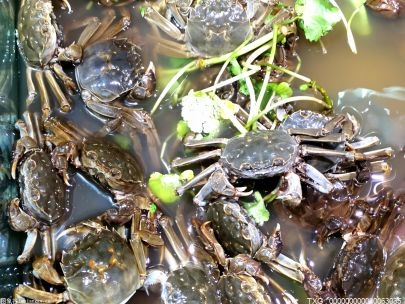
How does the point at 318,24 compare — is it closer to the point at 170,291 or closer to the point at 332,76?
the point at 332,76

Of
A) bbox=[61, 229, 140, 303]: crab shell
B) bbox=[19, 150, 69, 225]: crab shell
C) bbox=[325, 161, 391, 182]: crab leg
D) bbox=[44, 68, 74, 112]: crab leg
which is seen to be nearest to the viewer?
bbox=[61, 229, 140, 303]: crab shell

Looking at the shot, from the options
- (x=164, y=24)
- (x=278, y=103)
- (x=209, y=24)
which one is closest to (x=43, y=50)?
(x=164, y=24)

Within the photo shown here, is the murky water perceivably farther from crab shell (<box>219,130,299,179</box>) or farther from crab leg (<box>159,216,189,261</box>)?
crab shell (<box>219,130,299,179</box>)

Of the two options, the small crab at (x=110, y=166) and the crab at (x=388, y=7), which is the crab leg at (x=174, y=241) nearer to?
the small crab at (x=110, y=166)

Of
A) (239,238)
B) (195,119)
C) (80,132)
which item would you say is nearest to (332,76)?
(195,119)

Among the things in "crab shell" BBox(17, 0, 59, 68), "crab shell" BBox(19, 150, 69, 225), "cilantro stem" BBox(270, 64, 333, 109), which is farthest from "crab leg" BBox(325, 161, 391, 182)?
"crab shell" BBox(17, 0, 59, 68)
